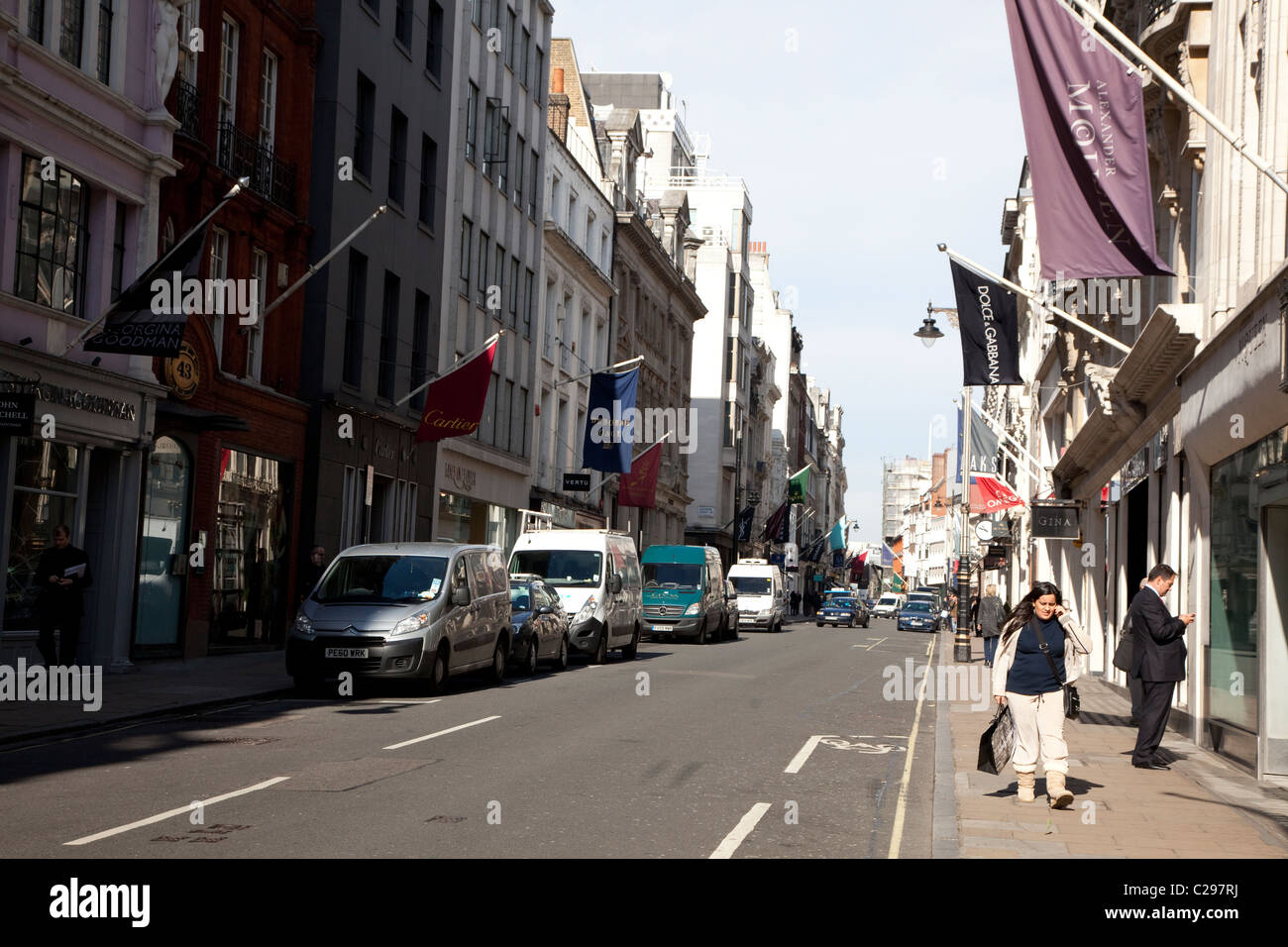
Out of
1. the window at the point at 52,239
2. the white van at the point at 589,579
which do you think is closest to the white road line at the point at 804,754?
the white van at the point at 589,579

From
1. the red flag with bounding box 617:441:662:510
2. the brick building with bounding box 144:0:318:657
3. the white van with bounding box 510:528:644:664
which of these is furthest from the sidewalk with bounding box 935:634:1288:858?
the red flag with bounding box 617:441:662:510

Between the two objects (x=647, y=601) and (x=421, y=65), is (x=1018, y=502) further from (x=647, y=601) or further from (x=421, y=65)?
(x=421, y=65)

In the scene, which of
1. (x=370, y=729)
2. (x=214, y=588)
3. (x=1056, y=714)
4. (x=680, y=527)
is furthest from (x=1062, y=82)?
(x=680, y=527)

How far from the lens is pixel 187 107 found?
24.2 metres

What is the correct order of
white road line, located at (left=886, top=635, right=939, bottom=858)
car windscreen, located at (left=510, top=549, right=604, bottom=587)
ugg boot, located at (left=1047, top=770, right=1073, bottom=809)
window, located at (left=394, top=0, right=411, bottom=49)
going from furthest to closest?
window, located at (left=394, top=0, right=411, bottom=49), car windscreen, located at (left=510, top=549, right=604, bottom=587), ugg boot, located at (left=1047, top=770, right=1073, bottom=809), white road line, located at (left=886, top=635, right=939, bottom=858)

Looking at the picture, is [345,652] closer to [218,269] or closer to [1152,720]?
[218,269]

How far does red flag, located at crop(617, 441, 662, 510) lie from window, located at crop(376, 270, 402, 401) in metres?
14.8

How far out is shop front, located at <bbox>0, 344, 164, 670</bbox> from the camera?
19094 millimetres

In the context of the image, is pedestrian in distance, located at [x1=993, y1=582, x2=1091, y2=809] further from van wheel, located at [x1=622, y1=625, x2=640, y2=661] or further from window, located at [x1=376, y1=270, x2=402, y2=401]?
window, located at [x1=376, y1=270, x2=402, y2=401]

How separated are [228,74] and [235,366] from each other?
16.4ft

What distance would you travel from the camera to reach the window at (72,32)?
2045cm

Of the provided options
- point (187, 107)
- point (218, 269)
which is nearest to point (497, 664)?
point (218, 269)

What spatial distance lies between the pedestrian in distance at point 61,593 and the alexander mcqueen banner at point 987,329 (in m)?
17.6

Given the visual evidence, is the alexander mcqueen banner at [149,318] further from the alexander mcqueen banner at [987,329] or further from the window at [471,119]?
the window at [471,119]
